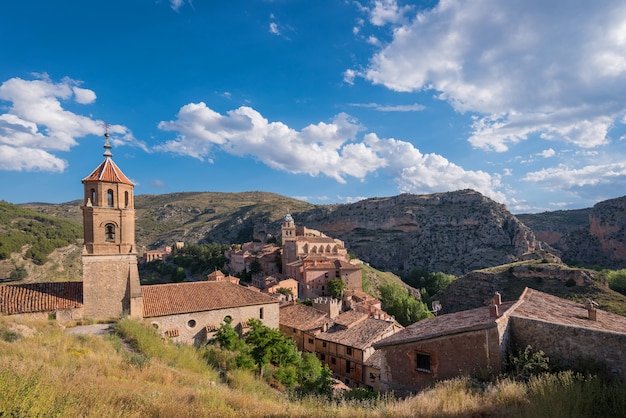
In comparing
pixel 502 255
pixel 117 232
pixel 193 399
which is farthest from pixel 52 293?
pixel 502 255

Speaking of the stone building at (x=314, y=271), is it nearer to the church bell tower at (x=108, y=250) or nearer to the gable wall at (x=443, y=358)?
the church bell tower at (x=108, y=250)

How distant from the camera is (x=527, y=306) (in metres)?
8.32

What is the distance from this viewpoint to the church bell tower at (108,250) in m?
16.1

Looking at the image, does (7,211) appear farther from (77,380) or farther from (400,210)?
(400,210)

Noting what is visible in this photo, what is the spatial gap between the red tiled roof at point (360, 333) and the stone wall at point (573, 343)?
18.2m

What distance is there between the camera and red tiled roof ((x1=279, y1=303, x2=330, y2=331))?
2823cm

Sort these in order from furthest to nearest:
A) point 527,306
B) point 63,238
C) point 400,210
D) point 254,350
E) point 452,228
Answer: point 400,210, point 452,228, point 63,238, point 254,350, point 527,306

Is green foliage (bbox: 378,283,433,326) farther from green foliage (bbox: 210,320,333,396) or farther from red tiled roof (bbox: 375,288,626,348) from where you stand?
red tiled roof (bbox: 375,288,626,348)

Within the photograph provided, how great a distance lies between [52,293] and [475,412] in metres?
18.9

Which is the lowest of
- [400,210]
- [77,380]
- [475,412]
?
[475,412]

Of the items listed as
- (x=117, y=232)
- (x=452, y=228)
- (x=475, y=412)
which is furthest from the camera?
(x=452, y=228)

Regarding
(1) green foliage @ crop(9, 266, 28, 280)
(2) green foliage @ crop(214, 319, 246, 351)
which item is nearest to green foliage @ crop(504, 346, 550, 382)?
(2) green foliage @ crop(214, 319, 246, 351)

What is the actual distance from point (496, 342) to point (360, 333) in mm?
20523

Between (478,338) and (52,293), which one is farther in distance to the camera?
(52,293)
